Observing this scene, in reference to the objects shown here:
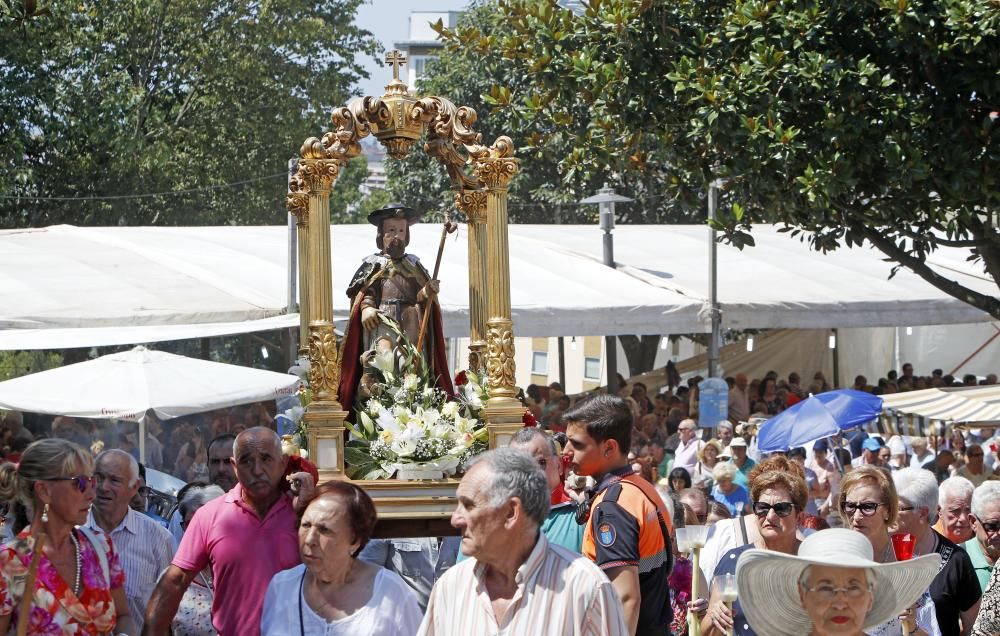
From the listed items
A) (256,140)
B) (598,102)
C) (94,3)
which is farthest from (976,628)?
(256,140)

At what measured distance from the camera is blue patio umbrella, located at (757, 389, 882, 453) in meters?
14.4

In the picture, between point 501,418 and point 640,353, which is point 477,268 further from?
point 640,353

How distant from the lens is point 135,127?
96.3 ft

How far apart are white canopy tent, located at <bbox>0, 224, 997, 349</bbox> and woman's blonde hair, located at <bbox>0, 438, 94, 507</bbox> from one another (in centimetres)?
915

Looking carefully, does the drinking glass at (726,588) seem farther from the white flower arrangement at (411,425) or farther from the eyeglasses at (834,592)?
the white flower arrangement at (411,425)

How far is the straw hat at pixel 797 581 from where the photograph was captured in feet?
13.7

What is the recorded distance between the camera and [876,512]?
19.5 ft

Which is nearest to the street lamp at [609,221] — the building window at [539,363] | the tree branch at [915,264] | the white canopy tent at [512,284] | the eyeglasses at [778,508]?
the white canopy tent at [512,284]

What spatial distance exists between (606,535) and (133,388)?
28.3 ft

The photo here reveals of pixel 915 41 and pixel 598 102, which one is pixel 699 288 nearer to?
A: pixel 598 102

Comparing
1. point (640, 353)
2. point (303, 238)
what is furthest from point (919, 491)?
point (640, 353)

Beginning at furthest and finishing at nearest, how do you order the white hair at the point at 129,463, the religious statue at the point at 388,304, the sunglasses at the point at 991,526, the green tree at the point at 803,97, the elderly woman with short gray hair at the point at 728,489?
the elderly woman with short gray hair at the point at 728,489, the green tree at the point at 803,97, the religious statue at the point at 388,304, the white hair at the point at 129,463, the sunglasses at the point at 991,526

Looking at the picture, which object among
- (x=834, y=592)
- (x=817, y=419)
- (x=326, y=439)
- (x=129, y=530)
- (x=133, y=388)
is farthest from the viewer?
(x=817, y=419)

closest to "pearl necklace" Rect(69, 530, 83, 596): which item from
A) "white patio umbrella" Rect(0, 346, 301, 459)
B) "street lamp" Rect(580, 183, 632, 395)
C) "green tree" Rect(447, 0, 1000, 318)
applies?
"white patio umbrella" Rect(0, 346, 301, 459)
